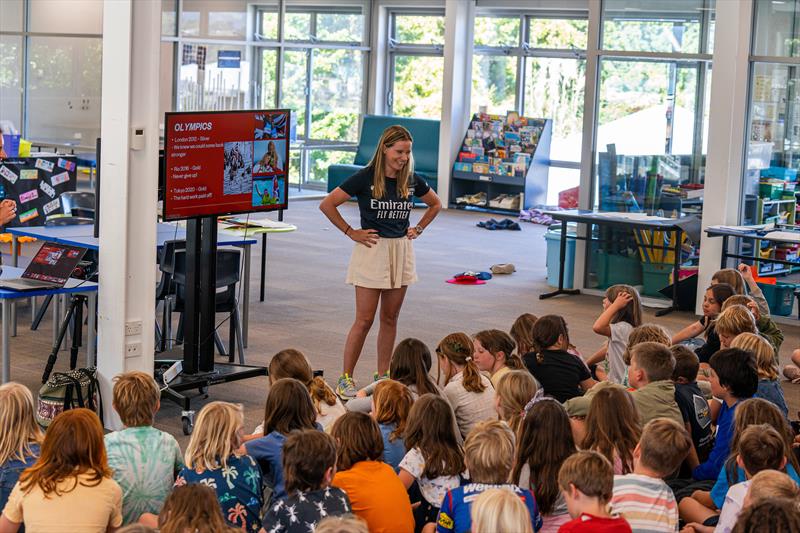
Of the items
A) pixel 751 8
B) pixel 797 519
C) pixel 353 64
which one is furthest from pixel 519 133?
pixel 797 519

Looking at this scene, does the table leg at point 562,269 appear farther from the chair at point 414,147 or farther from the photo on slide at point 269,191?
the chair at point 414,147

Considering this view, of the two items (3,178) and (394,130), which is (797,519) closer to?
(394,130)

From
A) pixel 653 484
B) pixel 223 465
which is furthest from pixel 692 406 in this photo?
pixel 223 465

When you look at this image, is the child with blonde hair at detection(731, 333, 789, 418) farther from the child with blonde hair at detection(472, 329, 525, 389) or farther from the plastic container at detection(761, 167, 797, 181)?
the plastic container at detection(761, 167, 797, 181)

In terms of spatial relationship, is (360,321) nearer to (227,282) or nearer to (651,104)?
(227,282)

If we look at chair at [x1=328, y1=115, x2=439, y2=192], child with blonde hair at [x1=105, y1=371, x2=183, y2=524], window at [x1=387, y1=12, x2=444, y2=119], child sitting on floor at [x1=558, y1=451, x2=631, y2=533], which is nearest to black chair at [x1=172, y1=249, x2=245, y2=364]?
child with blonde hair at [x1=105, y1=371, x2=183, y2=524]

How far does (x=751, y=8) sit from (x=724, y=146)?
3.92 ft

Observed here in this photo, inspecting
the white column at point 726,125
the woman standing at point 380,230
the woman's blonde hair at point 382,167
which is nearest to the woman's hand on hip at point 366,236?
the woman standing at point 380,230

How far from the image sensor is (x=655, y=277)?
10.6 metres

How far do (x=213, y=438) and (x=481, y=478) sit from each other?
95 cm

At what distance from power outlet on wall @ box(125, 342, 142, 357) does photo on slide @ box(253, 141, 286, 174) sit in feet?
4.22

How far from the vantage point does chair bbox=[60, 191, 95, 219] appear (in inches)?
389

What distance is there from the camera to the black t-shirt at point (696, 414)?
5012 mm

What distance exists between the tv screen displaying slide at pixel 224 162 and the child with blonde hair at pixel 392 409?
2.23m
